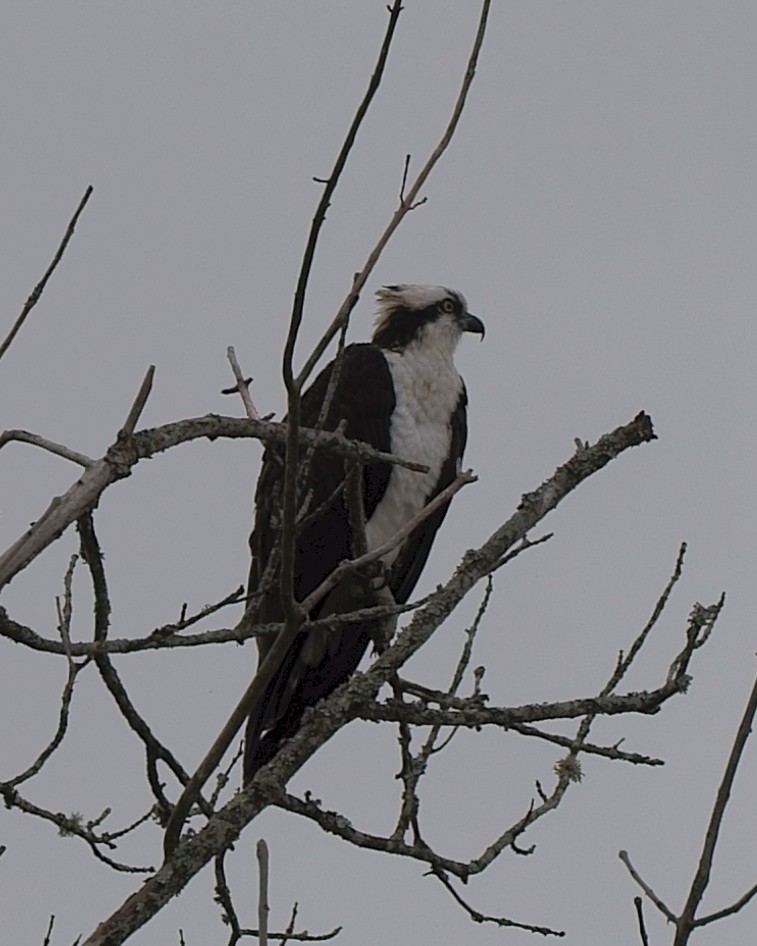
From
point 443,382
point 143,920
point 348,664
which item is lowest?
point 143,920

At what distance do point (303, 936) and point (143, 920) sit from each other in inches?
39.7

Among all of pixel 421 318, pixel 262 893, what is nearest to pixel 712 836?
pixel 262 893

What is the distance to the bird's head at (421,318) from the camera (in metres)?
6.73

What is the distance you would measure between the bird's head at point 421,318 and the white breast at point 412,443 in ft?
1.38

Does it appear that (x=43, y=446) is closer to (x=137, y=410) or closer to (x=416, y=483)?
(x=137, y=410)

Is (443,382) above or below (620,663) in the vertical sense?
above

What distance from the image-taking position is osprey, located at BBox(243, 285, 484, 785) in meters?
5.72

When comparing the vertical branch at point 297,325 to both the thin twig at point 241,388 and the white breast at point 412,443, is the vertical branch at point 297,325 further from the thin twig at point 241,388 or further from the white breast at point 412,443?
the white breast at point 412,443

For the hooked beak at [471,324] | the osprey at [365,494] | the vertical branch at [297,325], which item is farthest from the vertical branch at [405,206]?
the hooked beak at [471,324]

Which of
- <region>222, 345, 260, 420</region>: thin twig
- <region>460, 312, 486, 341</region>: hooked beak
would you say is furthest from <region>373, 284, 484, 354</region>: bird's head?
<region>222, 345, 260, 420</region>: thin twig

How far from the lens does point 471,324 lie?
6918 millimetres

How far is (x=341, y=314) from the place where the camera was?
272 cm

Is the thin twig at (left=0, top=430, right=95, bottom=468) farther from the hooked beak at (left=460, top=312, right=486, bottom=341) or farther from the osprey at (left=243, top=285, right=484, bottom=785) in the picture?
the hooked beak at (left=460, top=312, right=486, bottom=341)

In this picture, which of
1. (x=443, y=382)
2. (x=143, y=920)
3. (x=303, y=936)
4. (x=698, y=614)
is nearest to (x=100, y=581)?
(x=143, y=920)
